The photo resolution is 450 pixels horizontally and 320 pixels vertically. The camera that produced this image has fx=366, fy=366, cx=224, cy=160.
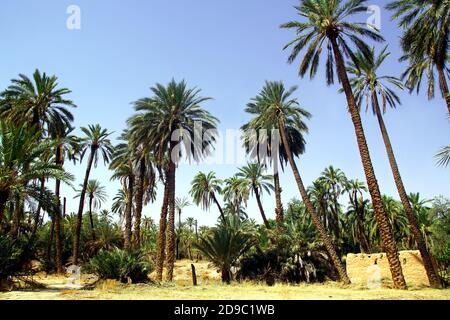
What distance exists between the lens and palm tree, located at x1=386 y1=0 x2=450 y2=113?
18.8 metres

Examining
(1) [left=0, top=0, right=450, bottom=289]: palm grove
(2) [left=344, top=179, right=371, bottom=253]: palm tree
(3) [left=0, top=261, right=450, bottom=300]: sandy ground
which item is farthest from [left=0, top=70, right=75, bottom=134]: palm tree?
(2) [left=344, top=179, right=371, bottom=253]: palm tree

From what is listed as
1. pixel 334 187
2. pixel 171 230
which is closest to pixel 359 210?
pixel 334 187

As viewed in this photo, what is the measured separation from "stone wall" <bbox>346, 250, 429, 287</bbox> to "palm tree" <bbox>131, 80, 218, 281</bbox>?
525 inches

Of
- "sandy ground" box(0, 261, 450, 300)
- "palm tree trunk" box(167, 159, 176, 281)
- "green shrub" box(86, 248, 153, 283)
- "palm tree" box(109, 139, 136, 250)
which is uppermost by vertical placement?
"palm tree" box(109, 139, 136, 250)

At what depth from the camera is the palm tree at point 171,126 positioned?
90.2ft

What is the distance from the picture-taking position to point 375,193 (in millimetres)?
20641

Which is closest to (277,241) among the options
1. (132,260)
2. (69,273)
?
(132,260)

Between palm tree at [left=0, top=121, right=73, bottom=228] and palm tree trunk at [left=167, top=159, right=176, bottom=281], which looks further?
palm tree trunk at [left=167, top=159, right=176, bottom=281]

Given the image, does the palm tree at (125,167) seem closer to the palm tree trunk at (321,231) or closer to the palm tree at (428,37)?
the palm tree trunk at (321,231)

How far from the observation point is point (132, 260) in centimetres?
2352

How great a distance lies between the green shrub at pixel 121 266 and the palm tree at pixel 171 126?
3.00m

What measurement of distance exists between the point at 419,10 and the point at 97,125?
30.4m

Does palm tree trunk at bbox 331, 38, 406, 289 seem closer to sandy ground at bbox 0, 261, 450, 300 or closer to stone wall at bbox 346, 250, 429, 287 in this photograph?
sandy ground at bbox 0, 261, 450, 300

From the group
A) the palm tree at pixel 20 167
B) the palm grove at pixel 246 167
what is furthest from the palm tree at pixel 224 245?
the palm tree at pixel 20 167
